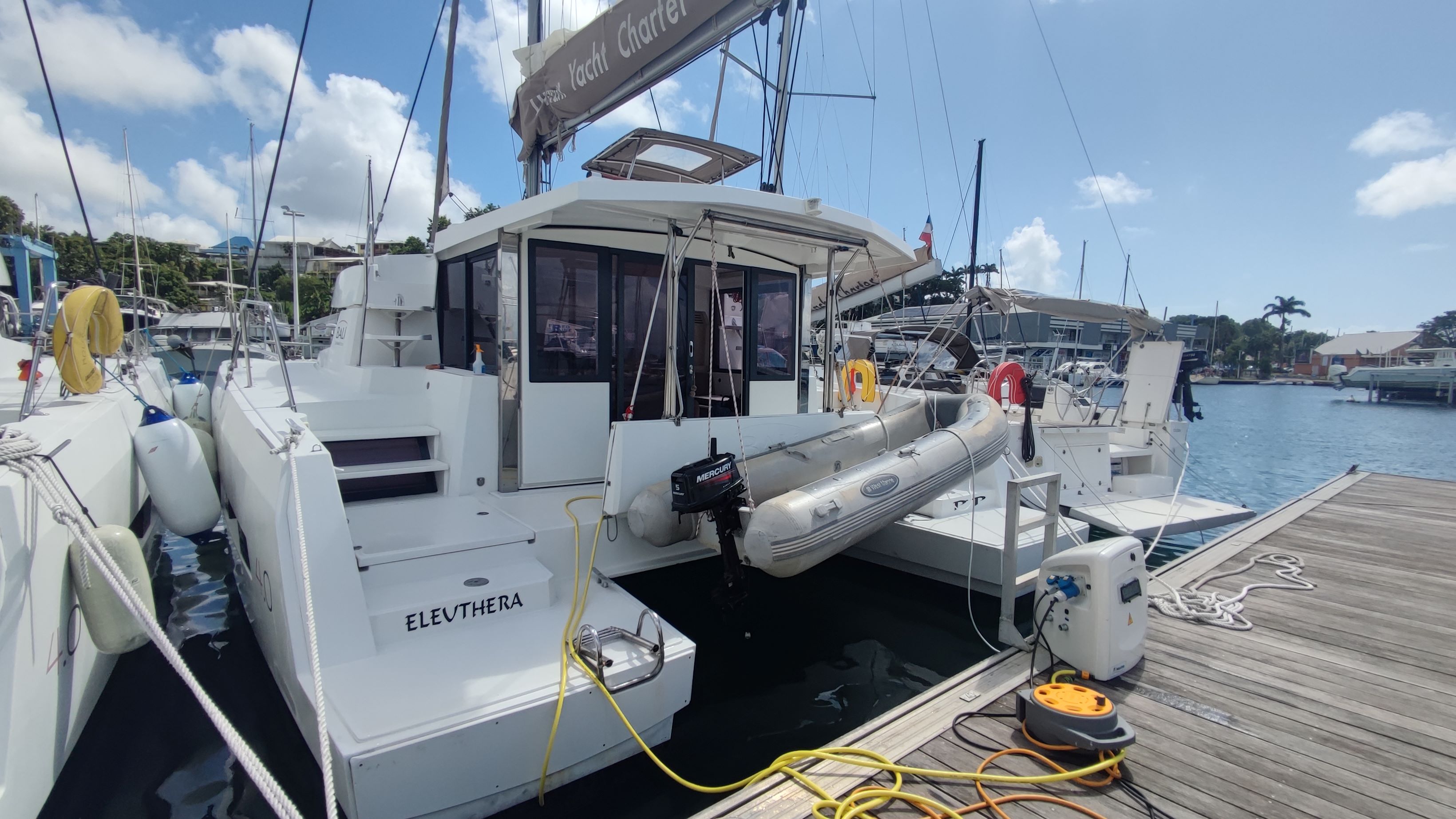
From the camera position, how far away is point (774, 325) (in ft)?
18.4

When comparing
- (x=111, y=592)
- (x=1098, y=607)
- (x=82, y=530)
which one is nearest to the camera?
(x=82, y=530)

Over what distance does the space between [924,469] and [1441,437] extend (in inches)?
1384

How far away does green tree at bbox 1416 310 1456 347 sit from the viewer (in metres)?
62.6

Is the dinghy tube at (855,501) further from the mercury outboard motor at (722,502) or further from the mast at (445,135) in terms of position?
→ the mast at (445,135)

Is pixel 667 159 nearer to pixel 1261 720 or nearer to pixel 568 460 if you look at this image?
pixel 568 460

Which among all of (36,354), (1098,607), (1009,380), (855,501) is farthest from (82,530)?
(1009,380)

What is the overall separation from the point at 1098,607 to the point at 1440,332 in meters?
90.7

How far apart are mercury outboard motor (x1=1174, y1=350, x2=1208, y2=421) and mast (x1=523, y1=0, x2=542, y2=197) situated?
8745 mm

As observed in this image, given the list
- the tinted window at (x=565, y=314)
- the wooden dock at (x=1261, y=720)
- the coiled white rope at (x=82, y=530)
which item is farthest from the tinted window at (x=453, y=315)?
the wooden dock at (x=1261, y=720)

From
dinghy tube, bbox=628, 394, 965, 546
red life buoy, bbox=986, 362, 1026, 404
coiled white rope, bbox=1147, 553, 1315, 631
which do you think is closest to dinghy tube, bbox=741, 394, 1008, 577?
dinghy tube, bbox=628, 394, 965, 546

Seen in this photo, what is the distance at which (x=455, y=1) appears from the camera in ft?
19.4

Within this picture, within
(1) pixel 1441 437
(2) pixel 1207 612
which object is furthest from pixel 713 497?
(1) pixel 1441 437

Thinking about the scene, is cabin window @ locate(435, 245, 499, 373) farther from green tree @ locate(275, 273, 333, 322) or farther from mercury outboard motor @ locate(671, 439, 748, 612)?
green tree @ locate(275, 273, 333, 322)

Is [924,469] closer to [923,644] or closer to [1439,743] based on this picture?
[923,644]
